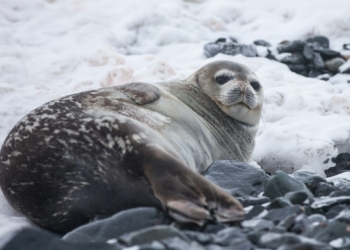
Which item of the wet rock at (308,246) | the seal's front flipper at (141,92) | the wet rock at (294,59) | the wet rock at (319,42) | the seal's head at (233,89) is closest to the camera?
the wet rock at (308,246)

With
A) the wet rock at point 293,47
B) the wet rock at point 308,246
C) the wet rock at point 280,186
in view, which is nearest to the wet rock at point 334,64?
the wet rock at point 293,47

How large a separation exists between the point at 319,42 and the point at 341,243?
593 cm

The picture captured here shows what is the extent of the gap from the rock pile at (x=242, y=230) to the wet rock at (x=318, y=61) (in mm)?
4255

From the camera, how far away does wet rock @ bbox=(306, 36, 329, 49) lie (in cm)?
780

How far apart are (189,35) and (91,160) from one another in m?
5.33

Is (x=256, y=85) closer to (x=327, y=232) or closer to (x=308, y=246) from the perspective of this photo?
(x=327, y=232)

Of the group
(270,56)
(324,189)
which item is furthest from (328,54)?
(324,189)

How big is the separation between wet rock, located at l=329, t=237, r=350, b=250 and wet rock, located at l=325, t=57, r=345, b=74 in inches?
202

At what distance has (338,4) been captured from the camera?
8.74m

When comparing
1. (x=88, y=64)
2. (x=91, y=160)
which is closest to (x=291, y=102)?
(x=88, y=64)

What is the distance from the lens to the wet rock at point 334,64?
7.20 metres

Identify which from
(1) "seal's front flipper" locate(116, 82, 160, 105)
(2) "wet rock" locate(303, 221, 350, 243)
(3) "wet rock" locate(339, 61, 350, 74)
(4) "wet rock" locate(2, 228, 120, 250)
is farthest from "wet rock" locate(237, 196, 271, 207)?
(3) "wet rock" locate(339, 61, 350, 74)

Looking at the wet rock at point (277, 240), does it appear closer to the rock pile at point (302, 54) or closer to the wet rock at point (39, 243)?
the wet rock at point (39, 243)

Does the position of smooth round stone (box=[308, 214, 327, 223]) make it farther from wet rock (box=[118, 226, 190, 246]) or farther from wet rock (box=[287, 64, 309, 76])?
wet rock (box=[287, 64, 309, 76])
